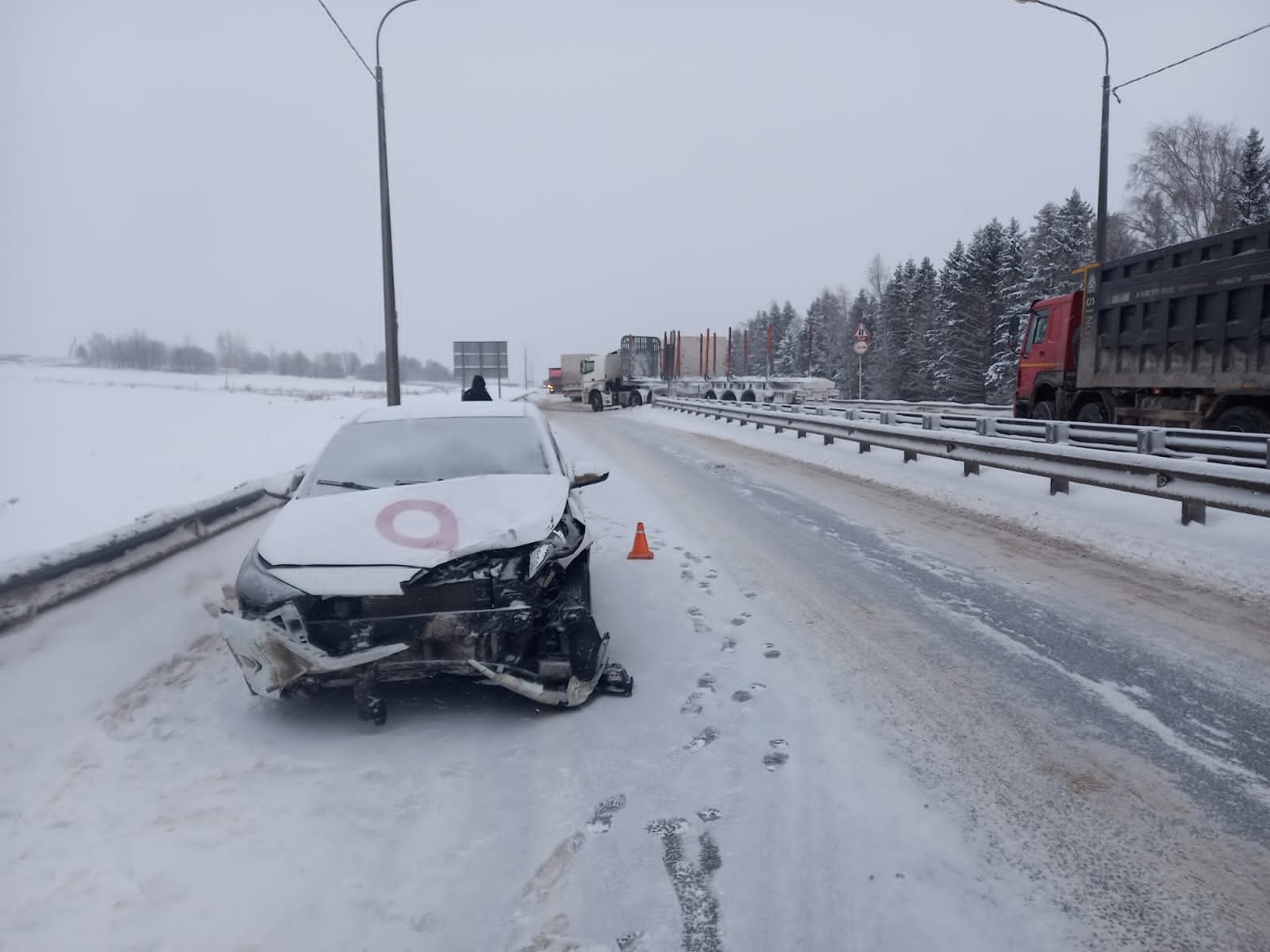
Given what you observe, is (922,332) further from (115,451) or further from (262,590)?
(262,590)

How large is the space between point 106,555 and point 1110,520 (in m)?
8.97

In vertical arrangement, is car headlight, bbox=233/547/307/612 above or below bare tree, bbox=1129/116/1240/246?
below

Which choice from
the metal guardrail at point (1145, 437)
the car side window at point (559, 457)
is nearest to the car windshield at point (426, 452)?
the car side window at point (559, 457)

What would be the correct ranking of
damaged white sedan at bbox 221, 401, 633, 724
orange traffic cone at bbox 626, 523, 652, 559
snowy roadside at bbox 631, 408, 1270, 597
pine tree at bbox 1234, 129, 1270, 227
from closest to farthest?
damaged white sedan at bbox 221, 401, 633, 724
snowy roadside at bbox 631, 408, 1270, 597
orange traffic cone at bbox 626, 523, 652, 559
pine tree at bbox 1234, 129, 1270, 227

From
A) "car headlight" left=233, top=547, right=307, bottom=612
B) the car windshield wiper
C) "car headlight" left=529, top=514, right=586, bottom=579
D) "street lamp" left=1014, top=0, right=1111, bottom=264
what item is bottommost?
"car headlight" left=233, top=547, right=307, bottom=612

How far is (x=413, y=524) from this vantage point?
416 cm

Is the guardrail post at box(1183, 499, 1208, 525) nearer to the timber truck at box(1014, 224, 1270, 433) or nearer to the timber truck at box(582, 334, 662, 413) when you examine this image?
the timber truck at box(1014, 224, 1270, 433)

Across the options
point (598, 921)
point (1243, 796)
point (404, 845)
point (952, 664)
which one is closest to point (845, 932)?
point (598, 921)

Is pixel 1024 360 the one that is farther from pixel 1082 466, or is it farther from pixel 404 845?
pixel 404 845

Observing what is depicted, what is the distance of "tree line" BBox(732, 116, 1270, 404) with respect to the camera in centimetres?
4297

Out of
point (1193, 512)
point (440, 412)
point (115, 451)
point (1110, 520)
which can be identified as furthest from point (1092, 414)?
point (115, 451)

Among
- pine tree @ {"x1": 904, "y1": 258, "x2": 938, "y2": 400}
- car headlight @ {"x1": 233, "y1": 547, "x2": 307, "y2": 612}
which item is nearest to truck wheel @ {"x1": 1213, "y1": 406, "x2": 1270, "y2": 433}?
car headlight @ {"x1": 233, "y1": 547, "x2": 307, "y2": 612}

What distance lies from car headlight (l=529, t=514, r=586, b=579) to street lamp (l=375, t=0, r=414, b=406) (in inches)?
458

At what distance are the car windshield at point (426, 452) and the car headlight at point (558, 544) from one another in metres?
0.73
